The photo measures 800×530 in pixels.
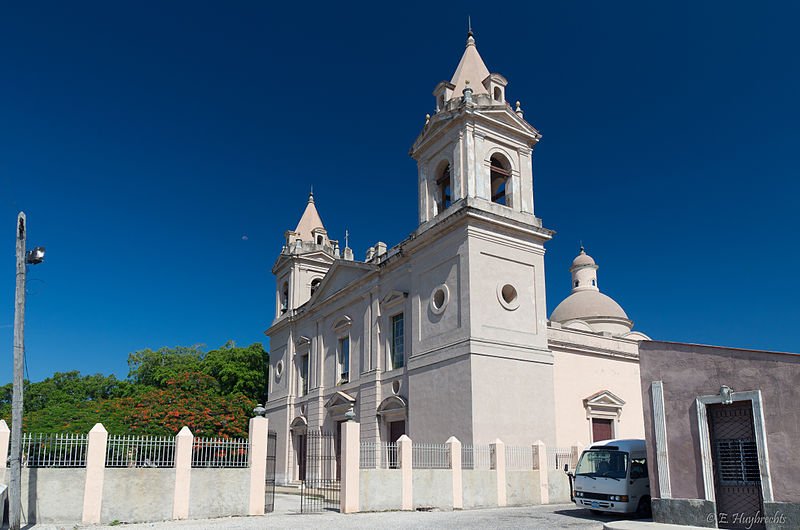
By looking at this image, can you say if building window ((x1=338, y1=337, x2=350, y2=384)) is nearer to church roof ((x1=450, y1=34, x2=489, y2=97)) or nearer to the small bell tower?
the small bell tower

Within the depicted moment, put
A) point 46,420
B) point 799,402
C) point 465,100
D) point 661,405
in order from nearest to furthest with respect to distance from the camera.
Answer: point 799,402 → point 661,405 → point 465,100 → point 46,420

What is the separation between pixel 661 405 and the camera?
12.9 m

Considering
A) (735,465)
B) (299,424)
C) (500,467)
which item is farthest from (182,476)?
(299,424)

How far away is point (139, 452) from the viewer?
14523 mm

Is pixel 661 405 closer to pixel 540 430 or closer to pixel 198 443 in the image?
pixel 540 430

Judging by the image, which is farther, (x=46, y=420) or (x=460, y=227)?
(x=46, y=420)

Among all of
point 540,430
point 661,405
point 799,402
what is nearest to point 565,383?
point 540,430

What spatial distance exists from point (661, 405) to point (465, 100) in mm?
13055

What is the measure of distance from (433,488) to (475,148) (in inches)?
442

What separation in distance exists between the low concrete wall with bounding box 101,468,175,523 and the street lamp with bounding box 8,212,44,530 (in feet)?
5.45

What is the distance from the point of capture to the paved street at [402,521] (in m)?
13.2

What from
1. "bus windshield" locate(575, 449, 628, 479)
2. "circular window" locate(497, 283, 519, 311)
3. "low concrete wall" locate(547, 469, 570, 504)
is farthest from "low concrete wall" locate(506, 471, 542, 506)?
"circular window" locate(497, 283, 519, 311)

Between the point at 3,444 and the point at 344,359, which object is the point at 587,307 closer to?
the point at 344,359

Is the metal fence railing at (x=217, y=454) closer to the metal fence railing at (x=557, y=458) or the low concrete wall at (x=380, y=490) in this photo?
the low concrete wall at (x=380, y=490)
